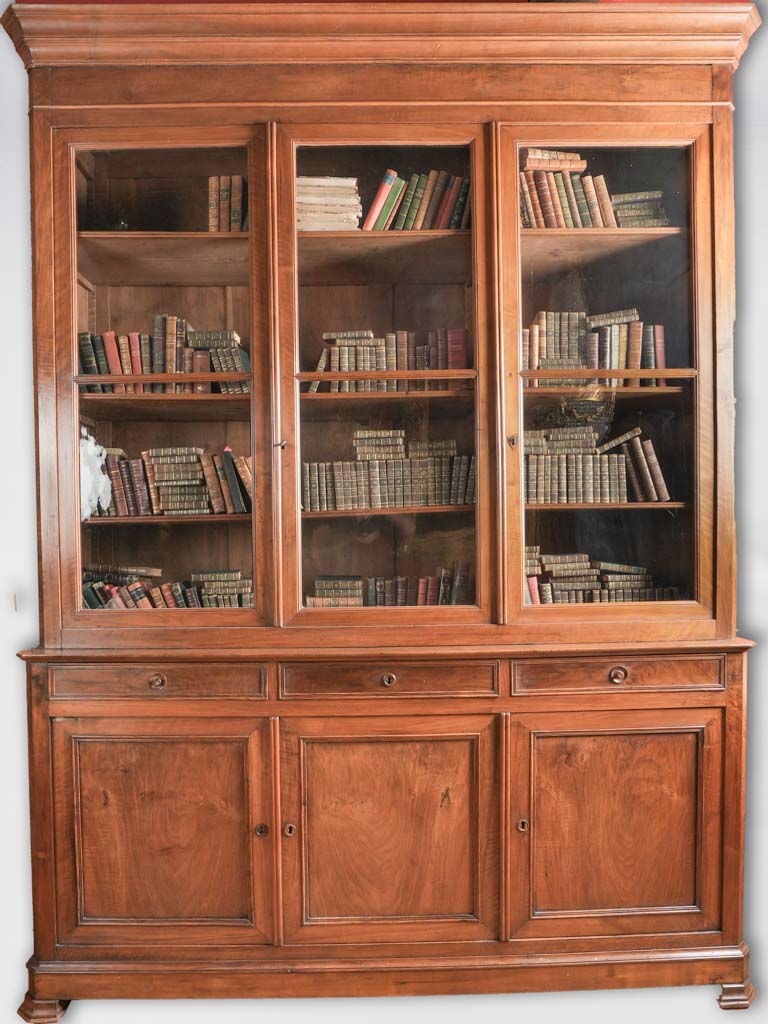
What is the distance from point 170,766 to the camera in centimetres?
226

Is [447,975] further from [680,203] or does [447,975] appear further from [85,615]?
[680,203]

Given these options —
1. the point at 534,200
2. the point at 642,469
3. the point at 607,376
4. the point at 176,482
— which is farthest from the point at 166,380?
the point at 642,469

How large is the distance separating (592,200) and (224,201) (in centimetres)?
106

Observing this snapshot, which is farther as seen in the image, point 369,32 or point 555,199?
point 555,199

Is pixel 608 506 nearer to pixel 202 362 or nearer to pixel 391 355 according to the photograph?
pixel 391 355

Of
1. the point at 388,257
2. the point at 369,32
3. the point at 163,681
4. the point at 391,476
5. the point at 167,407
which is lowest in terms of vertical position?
the point at 163,681

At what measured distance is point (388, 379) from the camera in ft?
7.54

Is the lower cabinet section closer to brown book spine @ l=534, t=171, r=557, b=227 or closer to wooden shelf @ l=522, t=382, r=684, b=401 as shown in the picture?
wooden shelf @ l=522, t=382, r=684, b=401

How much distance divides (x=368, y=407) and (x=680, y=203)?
1.08m

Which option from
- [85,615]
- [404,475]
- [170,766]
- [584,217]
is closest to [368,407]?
[404,475]

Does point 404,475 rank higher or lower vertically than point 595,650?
higher

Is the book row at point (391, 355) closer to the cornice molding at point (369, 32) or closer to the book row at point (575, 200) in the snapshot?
the book row at point (575, 200)

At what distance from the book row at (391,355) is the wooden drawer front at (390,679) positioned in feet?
2.58

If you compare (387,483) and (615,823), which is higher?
(387,483)
